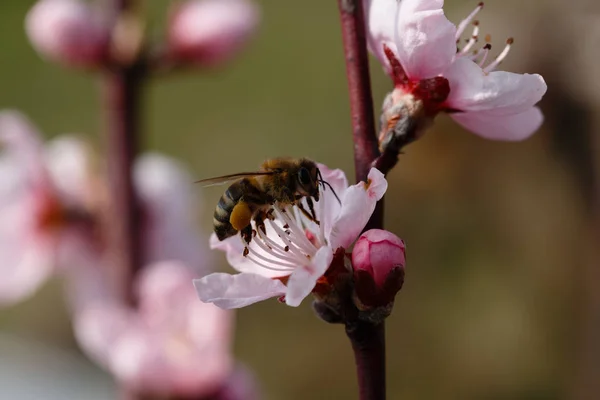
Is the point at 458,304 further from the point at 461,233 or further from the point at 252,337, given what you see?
the point at 252,337

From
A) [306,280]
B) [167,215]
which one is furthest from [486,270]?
[306,280]

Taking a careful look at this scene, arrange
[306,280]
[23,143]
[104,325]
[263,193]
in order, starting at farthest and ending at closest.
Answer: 1. [23,143]
2. [104,325]
3. [263,193]
4. [306,280]

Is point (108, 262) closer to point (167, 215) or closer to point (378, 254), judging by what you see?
point (167, 215)

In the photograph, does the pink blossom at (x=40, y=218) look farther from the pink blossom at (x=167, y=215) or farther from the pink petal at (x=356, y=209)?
the pink petal at (x=356, y=209)

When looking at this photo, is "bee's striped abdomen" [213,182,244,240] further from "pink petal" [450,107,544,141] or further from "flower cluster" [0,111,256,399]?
"flower cluster" [0,111,256,399]

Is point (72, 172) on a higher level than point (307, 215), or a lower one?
lower

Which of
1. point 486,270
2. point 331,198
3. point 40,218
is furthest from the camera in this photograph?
point 486,270

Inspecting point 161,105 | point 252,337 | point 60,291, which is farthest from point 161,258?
point 161,105

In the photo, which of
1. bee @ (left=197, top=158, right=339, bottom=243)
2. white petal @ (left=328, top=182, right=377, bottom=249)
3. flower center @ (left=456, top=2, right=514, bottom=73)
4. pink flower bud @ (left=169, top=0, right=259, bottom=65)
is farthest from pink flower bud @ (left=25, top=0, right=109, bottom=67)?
white petal @ (left=328, top=182, right=377, bottom=249)
